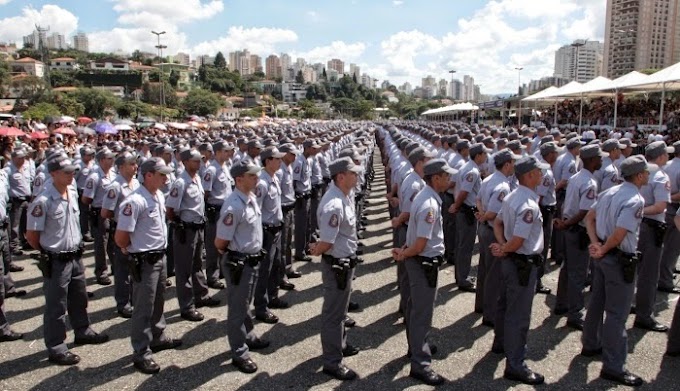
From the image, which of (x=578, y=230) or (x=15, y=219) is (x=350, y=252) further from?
(x=15, y=219)

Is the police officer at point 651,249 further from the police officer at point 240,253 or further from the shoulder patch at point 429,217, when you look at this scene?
the police officer at point 240,253

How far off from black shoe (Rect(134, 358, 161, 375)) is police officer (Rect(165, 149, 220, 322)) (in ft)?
4.16

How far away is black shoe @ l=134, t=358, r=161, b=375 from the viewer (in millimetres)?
4762

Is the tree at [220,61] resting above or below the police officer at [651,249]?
above

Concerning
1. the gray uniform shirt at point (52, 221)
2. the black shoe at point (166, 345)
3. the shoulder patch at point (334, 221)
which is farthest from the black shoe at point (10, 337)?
the shoulder patch at point (334, 221)

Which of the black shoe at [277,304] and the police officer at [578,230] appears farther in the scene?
the black shoe at [277,304]

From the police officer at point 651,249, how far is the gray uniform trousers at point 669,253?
34.3 inches

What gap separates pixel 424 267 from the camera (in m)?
4.51

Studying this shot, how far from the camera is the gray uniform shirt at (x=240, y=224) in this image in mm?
4754

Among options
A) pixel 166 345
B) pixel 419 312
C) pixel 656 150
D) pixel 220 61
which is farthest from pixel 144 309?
pixel 220 61

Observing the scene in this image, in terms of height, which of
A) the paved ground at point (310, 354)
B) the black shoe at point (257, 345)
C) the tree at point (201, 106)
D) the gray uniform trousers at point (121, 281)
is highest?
the tree at point (201, 106)

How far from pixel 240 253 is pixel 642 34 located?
14185cm

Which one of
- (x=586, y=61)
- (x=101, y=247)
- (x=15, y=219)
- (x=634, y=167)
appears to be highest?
(x=586, y=61)

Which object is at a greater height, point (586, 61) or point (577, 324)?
point (586, 61)
